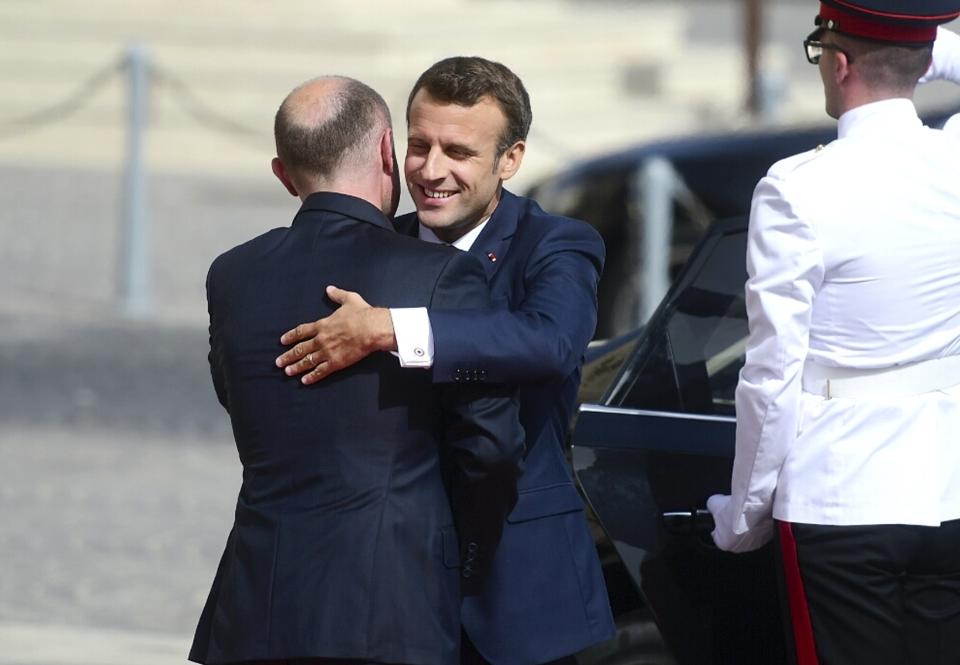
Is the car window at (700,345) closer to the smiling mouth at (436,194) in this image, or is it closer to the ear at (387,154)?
the smiling mouth at (436,194)

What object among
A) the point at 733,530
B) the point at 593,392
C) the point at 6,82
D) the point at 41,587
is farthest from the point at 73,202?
the point at 733,530

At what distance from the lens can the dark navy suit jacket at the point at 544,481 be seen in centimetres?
297

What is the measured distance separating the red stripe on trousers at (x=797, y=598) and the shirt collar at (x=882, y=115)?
65cm

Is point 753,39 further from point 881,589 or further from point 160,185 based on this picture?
point 881,589

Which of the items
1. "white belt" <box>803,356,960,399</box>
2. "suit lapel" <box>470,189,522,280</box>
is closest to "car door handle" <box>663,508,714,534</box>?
"white belt" <box>803,356,960,399</box>

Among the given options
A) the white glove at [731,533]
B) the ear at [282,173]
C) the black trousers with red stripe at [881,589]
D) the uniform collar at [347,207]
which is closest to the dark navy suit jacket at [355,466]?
the uniform collar at [347,207]

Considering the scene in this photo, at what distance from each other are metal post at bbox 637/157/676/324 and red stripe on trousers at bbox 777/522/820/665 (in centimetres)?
552

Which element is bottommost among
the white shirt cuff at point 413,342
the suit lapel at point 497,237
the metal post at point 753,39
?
the white shirt cuff at point 413,342

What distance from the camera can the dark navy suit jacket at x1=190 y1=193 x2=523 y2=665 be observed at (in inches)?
112

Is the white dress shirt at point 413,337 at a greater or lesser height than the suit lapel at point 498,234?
lesser

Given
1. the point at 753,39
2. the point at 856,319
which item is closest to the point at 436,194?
the point at 856,319

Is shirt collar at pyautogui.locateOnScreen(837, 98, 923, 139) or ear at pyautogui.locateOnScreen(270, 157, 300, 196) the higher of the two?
shirt collar at pyautogui.locateOnScreen(837, 98, 923, 139)

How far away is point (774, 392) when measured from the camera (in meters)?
2.92

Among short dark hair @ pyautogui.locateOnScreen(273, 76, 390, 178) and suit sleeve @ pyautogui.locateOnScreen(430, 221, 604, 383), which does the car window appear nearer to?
suit sleeve @ pyautogui.locateOnScreen(430, 221, 604, 383)
